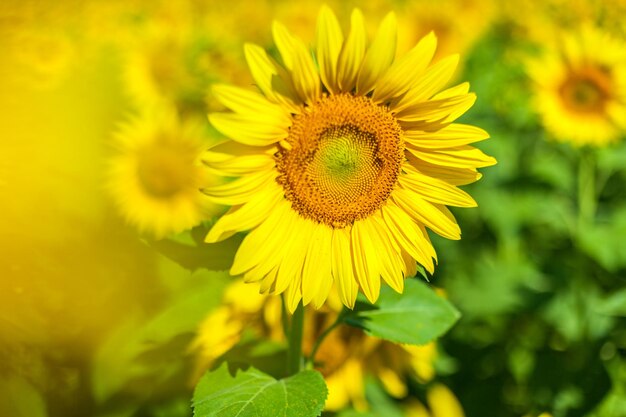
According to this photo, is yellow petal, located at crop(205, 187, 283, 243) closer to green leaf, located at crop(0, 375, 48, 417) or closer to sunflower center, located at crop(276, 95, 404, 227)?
sunflower center, located at crop(276, 95, 404, 227)

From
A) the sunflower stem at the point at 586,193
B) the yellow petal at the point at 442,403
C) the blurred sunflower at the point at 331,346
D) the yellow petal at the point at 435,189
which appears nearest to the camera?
the yellow petal at the point at 435,189

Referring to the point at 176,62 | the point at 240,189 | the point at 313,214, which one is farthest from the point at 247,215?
the point at 176,62

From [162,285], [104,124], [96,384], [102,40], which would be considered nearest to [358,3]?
[102,40]

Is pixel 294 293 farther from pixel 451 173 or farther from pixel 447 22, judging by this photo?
pixel 447 22

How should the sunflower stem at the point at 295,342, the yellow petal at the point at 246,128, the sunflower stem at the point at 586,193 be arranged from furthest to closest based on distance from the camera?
1. the sunflower stem at the point at 586,193
2. the sunflower stem at the point at 295,342
3. the yellow petal at the point at 246,128

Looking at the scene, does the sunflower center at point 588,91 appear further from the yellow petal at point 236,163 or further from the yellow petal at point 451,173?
the yellow petal at point 236,163

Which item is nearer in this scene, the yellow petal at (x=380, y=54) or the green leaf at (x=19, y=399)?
the yellow petal at (x=380, y=54)

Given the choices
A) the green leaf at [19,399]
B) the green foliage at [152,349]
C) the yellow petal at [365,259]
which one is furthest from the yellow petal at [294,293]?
the green leaf at [19,399]

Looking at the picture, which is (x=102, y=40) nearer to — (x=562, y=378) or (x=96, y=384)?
(x=96, y=384)
